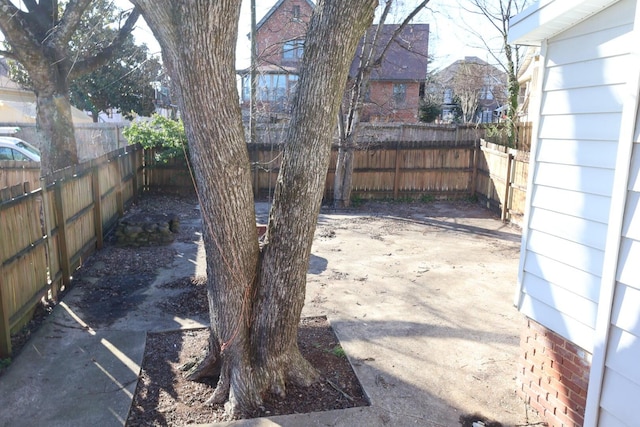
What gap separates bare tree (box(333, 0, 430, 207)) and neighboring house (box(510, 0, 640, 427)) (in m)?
8.10

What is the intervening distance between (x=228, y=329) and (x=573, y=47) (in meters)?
3.17

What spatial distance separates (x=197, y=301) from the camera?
18.6ft

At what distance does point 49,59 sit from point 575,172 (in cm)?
892

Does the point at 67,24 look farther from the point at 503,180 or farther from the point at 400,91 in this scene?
the point at 400,91

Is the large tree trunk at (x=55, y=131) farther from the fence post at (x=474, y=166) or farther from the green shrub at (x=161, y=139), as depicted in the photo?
the fence post at (x=474, y=166)

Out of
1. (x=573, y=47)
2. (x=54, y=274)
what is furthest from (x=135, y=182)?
(x=573, y=47)

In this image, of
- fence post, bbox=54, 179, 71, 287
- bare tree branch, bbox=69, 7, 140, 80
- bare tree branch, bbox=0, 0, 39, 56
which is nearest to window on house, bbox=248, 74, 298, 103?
bare tree branch, bbox=69, 7, 140, 80

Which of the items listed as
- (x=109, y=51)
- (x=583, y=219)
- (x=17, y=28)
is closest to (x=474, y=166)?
(x=109, y=51)

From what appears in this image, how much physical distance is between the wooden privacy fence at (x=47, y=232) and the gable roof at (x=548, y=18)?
464 cm

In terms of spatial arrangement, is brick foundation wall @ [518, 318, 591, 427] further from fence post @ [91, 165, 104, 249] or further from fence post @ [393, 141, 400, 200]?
fence post @ [393, 141, 400, 200]

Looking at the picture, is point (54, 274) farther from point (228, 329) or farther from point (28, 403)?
point (228, 329)

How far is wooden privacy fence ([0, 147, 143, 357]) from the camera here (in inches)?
172

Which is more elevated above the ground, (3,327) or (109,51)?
(109,51)

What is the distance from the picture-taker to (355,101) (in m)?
11.6
